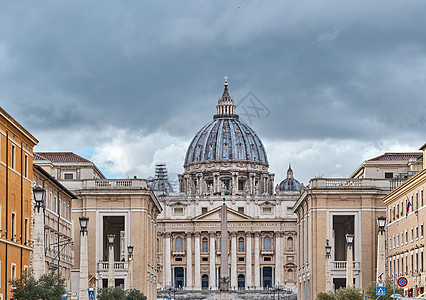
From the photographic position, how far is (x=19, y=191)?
6047 cm

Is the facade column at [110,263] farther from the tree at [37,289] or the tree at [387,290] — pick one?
the tree at [387,290]

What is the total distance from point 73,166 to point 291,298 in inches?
2694

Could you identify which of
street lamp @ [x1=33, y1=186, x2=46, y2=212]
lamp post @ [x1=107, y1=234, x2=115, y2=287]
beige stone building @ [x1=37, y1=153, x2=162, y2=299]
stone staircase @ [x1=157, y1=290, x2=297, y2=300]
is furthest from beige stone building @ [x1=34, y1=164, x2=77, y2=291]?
stone staircase @ [x1=157, y1=290, x2=297, y2=300]

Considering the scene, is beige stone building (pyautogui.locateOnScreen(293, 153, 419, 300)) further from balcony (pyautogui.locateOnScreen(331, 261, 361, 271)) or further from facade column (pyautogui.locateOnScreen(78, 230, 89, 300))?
facade column (pyautogui.locateOnScreen(78, 230, 89, 300))

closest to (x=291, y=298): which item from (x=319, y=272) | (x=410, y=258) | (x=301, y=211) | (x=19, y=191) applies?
(x=301, y=211)

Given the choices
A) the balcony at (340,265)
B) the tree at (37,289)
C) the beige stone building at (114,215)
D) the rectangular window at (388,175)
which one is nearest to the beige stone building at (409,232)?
the balcony at (340,265)

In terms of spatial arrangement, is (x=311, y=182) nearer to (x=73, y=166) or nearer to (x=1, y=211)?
(x=73, y=166)

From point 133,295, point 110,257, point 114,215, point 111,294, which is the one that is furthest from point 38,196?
point 114,215

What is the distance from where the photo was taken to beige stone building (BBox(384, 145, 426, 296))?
7706 centimetres

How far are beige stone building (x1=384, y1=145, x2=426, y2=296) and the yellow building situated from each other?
81.0 ft

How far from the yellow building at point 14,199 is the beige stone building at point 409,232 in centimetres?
2469

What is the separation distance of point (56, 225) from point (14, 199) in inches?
1070

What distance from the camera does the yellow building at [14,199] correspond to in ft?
183

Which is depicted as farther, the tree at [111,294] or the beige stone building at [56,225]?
the beige stone building at [56,225]
